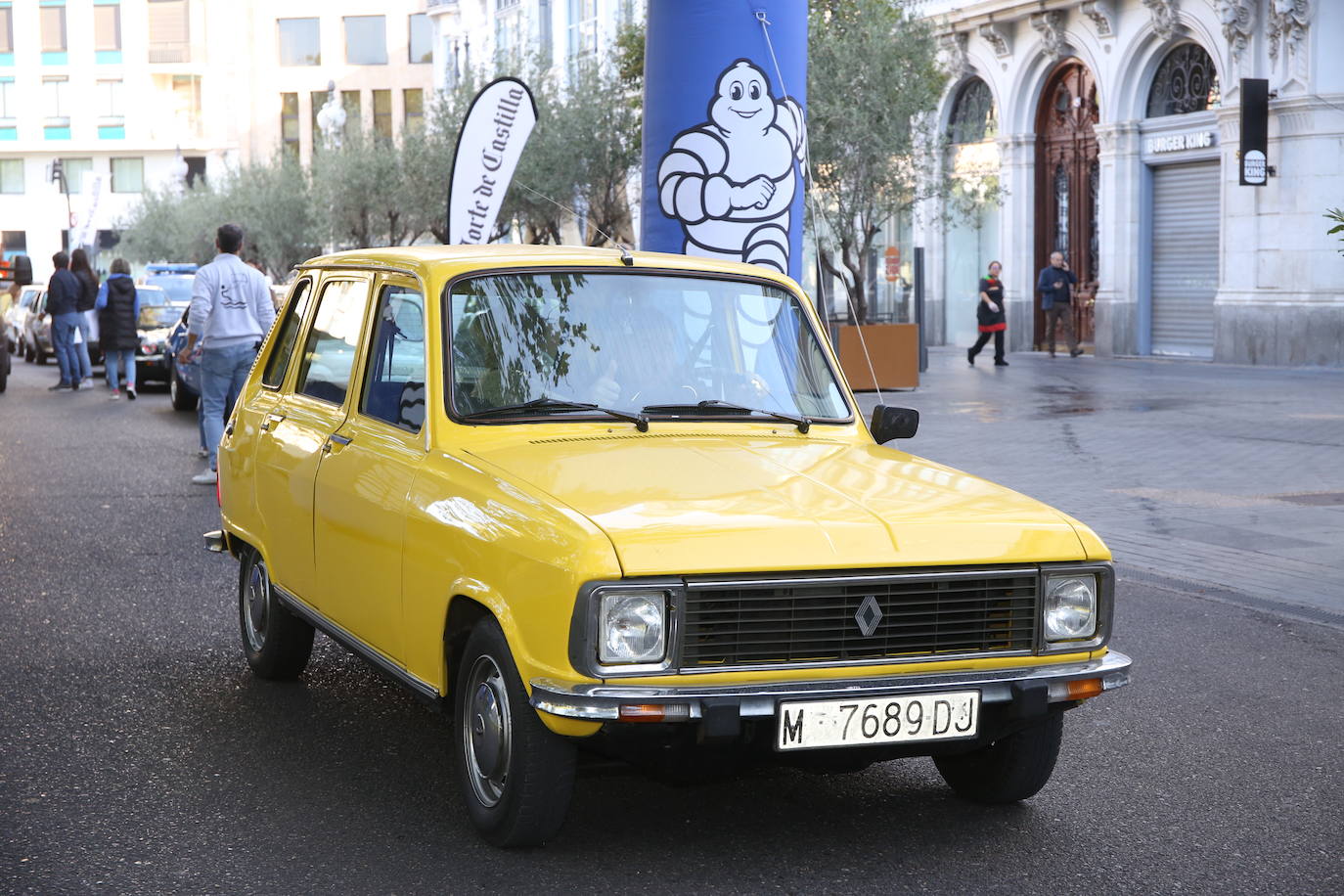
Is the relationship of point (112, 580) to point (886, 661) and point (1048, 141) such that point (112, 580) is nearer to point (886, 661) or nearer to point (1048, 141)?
point (886, 661)

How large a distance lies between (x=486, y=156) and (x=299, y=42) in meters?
80.5

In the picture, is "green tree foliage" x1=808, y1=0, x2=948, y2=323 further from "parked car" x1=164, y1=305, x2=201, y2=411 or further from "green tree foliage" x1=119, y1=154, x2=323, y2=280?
"green tree foliage" x1=119, y1=154, x2=323, y2=280

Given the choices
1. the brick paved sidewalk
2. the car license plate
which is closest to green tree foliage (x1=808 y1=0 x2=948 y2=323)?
the brick paved sidewalk

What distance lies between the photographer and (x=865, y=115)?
1008 inches

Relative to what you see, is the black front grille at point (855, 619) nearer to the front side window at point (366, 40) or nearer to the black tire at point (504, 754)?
the black tire at point (504, 754)

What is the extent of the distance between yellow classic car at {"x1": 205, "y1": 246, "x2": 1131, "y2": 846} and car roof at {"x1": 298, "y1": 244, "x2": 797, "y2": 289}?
1cm

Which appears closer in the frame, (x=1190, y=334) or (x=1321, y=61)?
(x=1321, y=61)

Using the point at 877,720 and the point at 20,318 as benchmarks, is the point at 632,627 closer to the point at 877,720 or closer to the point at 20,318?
the point at 877,720

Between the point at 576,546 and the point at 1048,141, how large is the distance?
30528 mm

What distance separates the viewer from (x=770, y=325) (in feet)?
18.7

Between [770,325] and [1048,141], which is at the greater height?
[1048,141]

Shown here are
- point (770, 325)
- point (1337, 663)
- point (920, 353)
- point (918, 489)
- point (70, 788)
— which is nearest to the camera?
point (918, 489)

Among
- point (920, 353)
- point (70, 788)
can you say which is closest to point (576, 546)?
point (70, 788)

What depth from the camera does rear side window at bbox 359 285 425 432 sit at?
5293 millimetres
